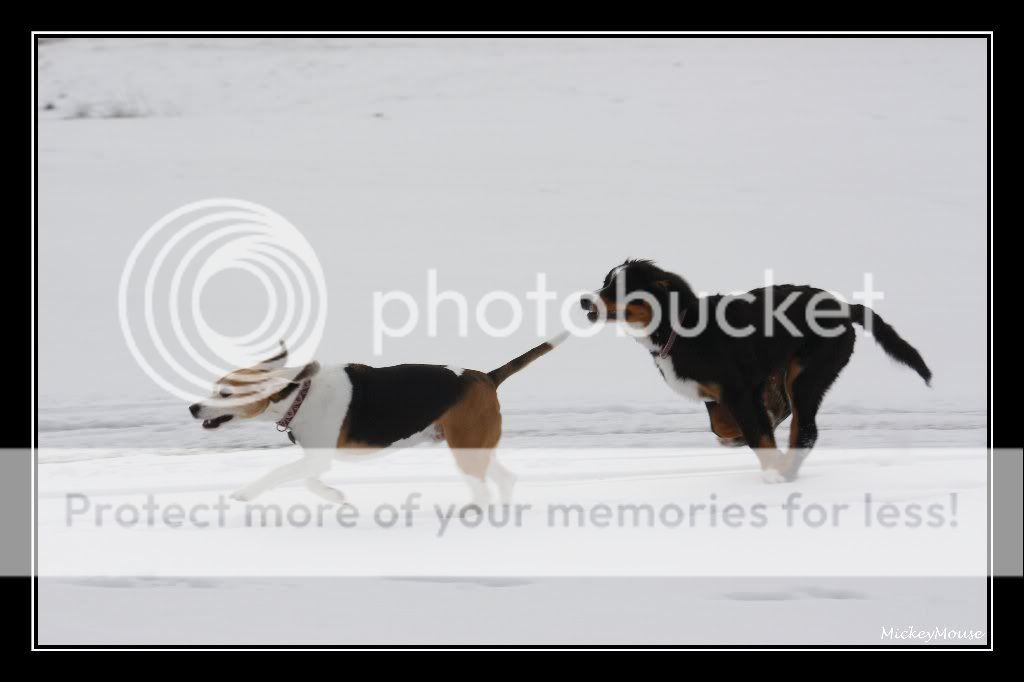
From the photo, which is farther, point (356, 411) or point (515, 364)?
point (515, 364)

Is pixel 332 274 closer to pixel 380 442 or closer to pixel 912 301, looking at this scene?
pixel 380 442

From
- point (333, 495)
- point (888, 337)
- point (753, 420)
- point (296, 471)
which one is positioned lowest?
point (333, 495)

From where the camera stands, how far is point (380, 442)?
4477mm

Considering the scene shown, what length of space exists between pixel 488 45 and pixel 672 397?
5.00 m

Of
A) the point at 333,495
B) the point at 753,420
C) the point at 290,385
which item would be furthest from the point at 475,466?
the point at 753,420

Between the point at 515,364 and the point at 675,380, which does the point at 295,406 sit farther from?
the point at 675,380

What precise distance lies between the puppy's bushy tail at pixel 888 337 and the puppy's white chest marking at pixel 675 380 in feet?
3.07

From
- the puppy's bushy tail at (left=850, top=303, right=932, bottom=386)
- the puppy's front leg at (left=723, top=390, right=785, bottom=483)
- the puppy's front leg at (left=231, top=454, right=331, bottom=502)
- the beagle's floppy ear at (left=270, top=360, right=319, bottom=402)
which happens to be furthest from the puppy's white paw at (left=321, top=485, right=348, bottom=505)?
the puppy's bushy tail at (left=850, top=303, right=932, bottom=386)

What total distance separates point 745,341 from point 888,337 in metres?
0.87

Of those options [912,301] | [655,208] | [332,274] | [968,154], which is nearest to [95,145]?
[332,274]

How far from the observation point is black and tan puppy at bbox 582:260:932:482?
471 centimetres

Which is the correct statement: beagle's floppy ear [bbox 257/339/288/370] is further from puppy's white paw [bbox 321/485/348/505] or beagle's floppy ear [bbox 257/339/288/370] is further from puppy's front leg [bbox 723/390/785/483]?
puppy's front leg [bbox 723/390/785/483]

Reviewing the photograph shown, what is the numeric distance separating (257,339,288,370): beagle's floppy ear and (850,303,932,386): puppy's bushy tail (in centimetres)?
273

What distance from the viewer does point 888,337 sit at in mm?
5113
